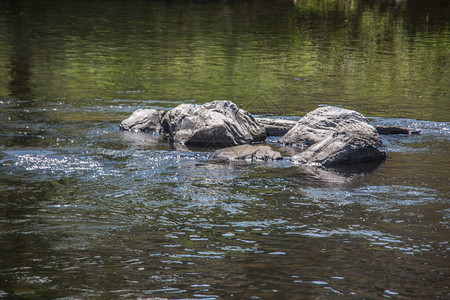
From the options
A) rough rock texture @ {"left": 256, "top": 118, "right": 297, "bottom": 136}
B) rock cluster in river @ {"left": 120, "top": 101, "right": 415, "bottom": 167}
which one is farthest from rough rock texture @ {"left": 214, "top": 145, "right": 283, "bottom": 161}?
rough rock texture @ {"left": 256, "top": 118, "right": 297, "bottom": 136}

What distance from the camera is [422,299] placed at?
18.4ft

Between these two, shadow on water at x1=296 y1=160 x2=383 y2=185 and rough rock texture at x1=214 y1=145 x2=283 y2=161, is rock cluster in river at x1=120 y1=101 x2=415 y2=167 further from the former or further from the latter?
shadow on water at x1=296 y1=160 x2=383 y2=185

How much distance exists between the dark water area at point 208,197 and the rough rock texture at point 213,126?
0.55 metres

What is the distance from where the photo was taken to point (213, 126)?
12.2 metres

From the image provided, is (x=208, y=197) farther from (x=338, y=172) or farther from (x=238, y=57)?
(x=238, y=57)

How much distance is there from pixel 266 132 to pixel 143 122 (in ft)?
8.95

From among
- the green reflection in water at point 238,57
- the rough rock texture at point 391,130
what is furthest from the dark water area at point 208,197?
the rough rock texture at point 391,130

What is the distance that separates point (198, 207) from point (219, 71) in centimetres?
1492

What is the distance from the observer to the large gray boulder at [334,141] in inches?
427

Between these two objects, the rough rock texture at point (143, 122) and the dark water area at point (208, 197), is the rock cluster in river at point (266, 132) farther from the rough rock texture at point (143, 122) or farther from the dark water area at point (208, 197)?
the dark water area at point (208, 197)

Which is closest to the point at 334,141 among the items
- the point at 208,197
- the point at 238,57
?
the point at 208,197

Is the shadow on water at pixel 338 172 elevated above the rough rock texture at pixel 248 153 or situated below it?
below

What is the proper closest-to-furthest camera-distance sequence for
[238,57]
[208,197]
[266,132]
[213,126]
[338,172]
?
[208,197]
[338,172]
[213,126]
[266,132]
[238,57]

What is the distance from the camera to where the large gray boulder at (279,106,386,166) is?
1085 centimetres
